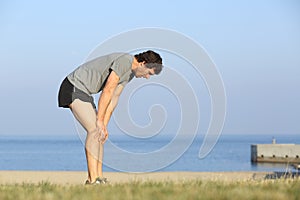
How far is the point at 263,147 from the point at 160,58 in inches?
2101

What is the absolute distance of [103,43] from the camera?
8562 mm

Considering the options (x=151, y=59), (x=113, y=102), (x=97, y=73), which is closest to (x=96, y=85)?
(x=97, y=73)

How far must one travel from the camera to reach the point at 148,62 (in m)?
7.63

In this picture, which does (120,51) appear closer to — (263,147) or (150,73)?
(150,73)

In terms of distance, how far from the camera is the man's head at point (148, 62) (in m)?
7.61

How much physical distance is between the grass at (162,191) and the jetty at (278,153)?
1934 inches

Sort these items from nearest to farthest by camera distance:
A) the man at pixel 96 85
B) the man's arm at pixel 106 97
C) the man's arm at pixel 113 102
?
the man's arm at pixel 106 97 < the man at pixel 96 85 < the man's arm at pixel 113 102

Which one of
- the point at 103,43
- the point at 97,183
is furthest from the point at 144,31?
the point at 97,183

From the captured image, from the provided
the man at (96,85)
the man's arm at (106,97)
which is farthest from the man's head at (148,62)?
the man's arm at (106,97)

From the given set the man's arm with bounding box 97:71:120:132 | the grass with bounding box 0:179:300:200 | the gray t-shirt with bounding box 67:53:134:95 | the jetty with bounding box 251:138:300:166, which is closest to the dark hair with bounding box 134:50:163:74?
the gray t-shirt with bounding box 67:53:134:95

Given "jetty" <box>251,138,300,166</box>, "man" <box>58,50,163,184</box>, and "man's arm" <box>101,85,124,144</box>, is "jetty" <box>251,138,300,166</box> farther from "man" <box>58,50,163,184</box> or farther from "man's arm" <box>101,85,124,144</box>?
"man" <box>58,50,163,184</box>

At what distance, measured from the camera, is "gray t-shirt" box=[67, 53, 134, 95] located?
25.0 ft

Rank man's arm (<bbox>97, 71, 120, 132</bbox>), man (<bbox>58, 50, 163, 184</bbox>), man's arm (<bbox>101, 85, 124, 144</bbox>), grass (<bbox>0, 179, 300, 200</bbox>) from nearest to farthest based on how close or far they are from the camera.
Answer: grass (<bbox>0, 179, 300, 200</bbox>)
man's arm (<bbox>97, 71, 120, 132</bbox>)
man (<bbox>58, 50, 163, 184</bbox>)
man's arm (<bbox>101, 85, 124, 144</bbox>)

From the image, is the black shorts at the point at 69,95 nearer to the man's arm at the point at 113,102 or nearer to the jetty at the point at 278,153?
the man's arm at the point at 113,102
